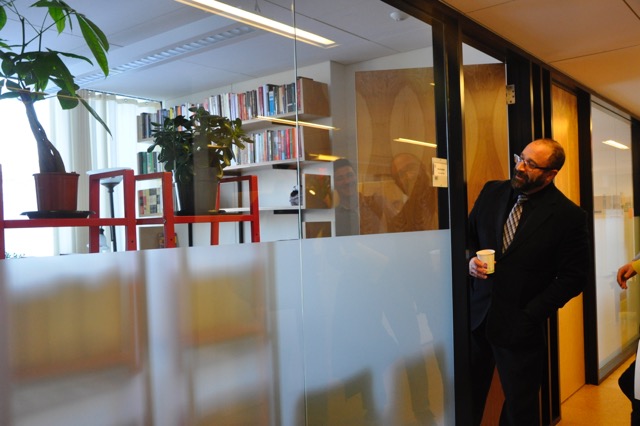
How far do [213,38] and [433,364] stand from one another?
201cm

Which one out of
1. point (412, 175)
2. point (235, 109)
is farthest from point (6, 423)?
point (412, 175)

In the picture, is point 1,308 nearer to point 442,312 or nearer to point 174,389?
point 174,389

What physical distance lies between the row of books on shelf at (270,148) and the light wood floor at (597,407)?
3.19 m

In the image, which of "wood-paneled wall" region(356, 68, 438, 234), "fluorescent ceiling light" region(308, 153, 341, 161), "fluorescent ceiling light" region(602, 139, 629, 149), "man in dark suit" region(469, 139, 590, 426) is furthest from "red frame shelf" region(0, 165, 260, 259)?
"fluorescent ceiling light" region(602, 139, 629, 149)

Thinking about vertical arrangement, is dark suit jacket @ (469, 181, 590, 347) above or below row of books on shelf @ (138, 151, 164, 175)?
below

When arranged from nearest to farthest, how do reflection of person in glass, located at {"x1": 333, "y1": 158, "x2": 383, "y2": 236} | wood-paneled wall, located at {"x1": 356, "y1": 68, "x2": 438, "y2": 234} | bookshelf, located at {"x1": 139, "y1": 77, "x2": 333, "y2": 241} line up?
bookshelf, located at {"x1": 139, "y1": 77, "x2": 333, "y2": 241}
reflection of person in glass, located at {"x1": 333, "y1": 158, "x2": 383, "y2": 236}
wood-paneled wall, located at {"x1": 356, "y1": 68, "x2": 438, "y2": 234}

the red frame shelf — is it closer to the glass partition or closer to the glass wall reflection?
the glass partition

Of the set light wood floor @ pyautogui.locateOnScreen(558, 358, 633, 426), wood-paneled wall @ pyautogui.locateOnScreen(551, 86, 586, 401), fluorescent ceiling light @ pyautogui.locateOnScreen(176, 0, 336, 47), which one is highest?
fluorescent ceiling light @ pyautogui.locateOnScreen(176, 0, 336, 47)

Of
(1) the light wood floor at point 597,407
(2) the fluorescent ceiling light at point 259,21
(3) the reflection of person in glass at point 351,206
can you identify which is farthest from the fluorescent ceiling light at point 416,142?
(1) the light wood floor at point 597,407

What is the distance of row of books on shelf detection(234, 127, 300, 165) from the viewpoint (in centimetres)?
208

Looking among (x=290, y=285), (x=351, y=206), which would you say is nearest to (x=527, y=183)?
(x=351, y=206)

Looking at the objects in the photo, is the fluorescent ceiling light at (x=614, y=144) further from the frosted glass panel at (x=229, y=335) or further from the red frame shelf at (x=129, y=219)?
the red frame shelf at (x=129, y=219)

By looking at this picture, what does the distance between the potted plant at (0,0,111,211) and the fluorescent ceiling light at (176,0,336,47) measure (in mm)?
388

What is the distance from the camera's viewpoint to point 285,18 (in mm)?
2248
